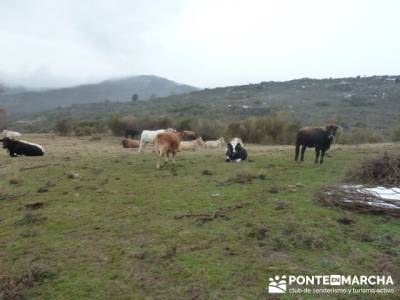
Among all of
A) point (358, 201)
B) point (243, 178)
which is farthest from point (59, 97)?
point (358, 201)

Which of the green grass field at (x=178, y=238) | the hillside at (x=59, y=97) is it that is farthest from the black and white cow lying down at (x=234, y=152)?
the hillside at (x=59, y=97)

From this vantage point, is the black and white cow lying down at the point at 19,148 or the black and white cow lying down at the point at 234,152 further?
the black and white cow lying down at the point at 19,148

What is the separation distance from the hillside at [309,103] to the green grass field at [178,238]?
2977cm

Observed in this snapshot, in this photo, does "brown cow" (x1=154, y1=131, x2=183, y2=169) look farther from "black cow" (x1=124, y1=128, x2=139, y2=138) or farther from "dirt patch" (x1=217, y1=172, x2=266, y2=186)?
"black cow" (x1=124, y1=128, x2=139, y2=138)

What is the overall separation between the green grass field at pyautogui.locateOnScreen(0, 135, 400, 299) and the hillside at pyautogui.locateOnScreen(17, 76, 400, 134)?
97.7 feet

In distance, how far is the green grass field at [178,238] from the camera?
516cm

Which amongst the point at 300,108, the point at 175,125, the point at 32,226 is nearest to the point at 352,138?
the point at 175,125

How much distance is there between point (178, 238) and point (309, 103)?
160ft

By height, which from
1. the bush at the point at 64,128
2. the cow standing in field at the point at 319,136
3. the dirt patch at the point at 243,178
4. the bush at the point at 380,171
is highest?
the cow standing in field at the point at 319,136

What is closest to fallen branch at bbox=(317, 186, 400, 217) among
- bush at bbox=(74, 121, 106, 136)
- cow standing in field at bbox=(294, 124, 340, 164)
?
cow standing in field at bbox=(294, 124, 340, 164)

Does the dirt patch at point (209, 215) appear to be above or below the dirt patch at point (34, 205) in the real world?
above

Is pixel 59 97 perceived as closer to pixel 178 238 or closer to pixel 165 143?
pixel 165 143

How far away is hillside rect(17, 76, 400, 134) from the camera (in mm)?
41594

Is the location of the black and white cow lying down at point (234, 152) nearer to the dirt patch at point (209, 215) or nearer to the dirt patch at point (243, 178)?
the dirt patch at point (243, 178)
